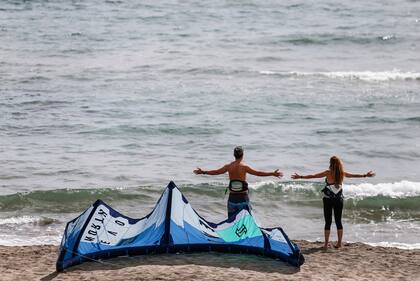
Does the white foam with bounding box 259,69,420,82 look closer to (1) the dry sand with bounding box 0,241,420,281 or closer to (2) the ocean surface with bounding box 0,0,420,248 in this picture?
(2) the ocean surface with bounding box 0,0,420,248

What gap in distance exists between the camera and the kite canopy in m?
11.9

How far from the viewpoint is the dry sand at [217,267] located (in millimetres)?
11242

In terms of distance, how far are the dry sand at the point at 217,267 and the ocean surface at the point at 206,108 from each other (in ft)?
5.84

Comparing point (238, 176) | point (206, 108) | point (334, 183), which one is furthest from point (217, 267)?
point (206, 108)

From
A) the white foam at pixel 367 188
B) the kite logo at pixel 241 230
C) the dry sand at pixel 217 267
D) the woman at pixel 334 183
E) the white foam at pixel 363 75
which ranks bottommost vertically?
the dry sand at pixel 217 267

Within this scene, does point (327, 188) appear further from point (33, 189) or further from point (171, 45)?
point (171, 45)

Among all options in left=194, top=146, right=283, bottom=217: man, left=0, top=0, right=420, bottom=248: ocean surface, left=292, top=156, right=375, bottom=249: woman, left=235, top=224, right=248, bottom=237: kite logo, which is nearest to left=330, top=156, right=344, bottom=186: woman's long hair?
left=292, top=156, right=375, bottom=249: woman

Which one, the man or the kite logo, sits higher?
the man

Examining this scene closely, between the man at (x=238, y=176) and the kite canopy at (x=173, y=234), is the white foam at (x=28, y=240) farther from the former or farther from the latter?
the man at (x=238, y=176)

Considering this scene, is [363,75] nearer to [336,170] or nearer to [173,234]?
[336,170]

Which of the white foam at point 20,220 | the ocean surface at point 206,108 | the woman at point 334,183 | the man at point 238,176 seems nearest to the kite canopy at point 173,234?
the man at point 238,176

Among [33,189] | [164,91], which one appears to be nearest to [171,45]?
[164,91]

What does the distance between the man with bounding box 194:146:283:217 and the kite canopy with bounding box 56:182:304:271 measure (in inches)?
11.6

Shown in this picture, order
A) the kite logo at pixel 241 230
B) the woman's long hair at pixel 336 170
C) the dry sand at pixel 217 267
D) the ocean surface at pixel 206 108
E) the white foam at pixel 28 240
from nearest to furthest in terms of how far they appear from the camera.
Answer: the dry sand at pixel 217 267, the kite logo at pixel 241 230, the woman's long hair at pixel 336 170, the white foam at pixel 28 240, the ocean surface at pixel 206 108
